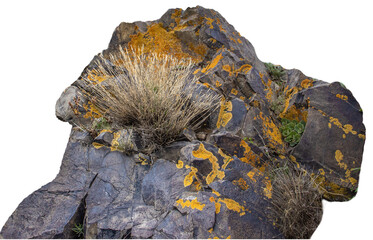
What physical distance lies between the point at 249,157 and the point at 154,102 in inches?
52.1

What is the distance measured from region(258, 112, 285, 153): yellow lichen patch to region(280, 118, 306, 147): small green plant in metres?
0.08

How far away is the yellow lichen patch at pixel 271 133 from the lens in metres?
4.75

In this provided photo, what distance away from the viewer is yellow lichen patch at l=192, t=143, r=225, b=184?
411cm

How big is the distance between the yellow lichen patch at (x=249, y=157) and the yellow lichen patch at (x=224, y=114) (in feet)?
1.54

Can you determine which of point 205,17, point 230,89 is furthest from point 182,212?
point 205,17

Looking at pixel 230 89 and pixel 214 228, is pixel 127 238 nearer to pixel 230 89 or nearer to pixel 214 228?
pixel 214 228

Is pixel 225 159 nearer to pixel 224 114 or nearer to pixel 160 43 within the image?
pixel 224 114

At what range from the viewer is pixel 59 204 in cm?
427

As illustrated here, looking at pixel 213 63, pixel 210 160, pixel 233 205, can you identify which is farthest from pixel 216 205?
pixel 213 63

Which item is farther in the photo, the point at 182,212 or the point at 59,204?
the point at 59,204

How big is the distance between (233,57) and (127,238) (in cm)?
301

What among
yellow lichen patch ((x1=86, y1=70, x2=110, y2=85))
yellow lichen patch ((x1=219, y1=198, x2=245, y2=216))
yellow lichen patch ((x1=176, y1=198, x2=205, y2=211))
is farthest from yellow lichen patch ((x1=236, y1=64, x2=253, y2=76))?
yellow lichen patch ((x1=176, y1=198, x2=205, y2=211))

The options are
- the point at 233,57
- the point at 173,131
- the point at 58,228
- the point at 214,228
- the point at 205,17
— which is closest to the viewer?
the point at 214,228

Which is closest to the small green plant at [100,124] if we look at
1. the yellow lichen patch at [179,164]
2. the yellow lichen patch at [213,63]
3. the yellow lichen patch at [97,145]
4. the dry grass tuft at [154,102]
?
the dry grass tuft at [154,102]
